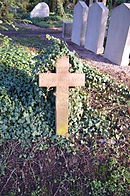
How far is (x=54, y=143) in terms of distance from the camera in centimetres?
268

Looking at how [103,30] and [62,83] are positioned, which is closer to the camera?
[62,83]

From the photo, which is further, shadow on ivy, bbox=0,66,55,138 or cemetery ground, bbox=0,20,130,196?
shadow on ivy, bbox=0,66,55,138

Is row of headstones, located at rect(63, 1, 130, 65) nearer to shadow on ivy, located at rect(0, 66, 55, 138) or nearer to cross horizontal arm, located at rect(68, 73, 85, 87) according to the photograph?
cross horizontal arm, located at rect(68, 73, 85, 87)

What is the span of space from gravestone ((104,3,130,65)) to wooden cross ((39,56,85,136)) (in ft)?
9.14

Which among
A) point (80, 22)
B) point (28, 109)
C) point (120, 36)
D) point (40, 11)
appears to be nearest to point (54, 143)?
point (28, 109)

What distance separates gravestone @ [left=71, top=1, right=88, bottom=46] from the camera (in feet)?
21.2

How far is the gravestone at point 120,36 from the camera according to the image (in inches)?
185

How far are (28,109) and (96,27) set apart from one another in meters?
4.05

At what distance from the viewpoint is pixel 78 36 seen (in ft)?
23.1

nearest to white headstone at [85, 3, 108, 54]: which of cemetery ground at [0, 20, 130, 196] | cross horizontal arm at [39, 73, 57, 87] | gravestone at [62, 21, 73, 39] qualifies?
gravestone at [62, 21, 73, 39]

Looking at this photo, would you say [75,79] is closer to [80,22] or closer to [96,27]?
[96,27]

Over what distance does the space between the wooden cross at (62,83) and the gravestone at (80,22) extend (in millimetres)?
4625

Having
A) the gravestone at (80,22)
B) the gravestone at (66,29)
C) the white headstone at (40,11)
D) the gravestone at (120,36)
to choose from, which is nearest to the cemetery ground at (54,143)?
the gravestone at (120,36)

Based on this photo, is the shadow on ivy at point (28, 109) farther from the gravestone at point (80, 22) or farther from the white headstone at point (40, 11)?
the white headstone at point (40, 11)
